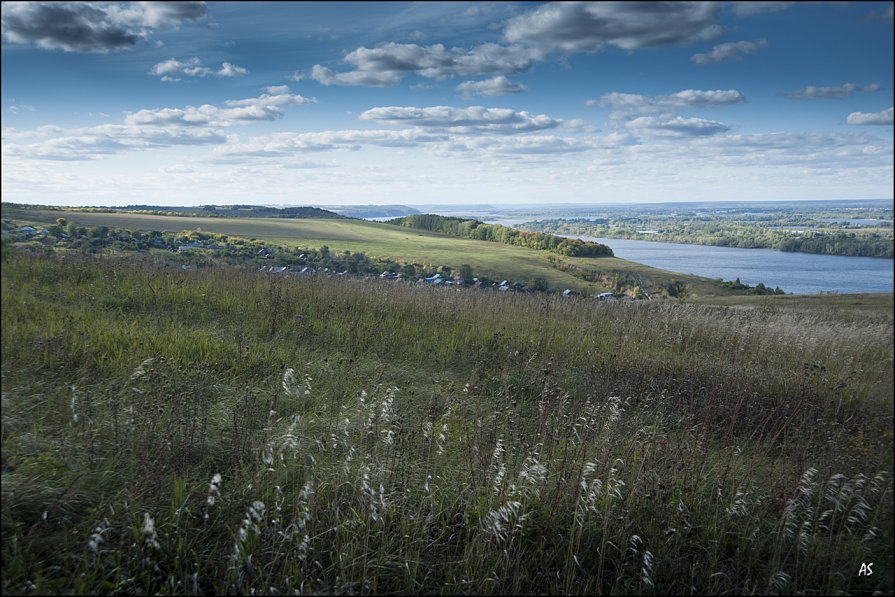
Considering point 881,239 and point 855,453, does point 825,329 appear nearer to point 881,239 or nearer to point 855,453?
point 855,453

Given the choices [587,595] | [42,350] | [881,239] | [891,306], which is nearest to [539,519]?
[587,595]

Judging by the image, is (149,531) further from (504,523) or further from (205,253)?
(205,253)

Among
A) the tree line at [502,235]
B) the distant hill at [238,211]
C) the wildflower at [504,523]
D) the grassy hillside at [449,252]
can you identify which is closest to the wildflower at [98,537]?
the wildflower at [504,523]

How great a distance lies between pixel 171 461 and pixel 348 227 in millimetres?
64681

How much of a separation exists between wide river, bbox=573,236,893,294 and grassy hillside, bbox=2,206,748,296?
1385mm

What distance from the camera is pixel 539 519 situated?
4.16 metres

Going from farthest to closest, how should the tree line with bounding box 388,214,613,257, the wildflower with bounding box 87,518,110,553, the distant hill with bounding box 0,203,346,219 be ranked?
the distant hill with bounding box 0,203,346,219 < the tree line with bounding box 388,214,613,257 < the wildflower with bounding box 87,518,110,553

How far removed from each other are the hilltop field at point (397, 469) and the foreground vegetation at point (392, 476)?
0.03 m

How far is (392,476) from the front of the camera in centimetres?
439

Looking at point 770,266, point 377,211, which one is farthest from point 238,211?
point 770,266

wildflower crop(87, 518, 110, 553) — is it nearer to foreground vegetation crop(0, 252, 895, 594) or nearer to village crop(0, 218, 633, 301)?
foreground vegetation crop(0, 252, 895, 594)

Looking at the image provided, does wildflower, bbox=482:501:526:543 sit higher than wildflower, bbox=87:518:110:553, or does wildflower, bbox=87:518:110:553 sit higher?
wildflower, bbox=87:518:110:553

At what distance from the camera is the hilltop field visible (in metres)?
3.39

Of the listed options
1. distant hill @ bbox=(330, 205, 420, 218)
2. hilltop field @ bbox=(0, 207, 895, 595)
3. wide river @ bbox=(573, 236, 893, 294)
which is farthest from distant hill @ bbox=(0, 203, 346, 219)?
hilltop field @ bbox=(0, 207, 895, 595)
